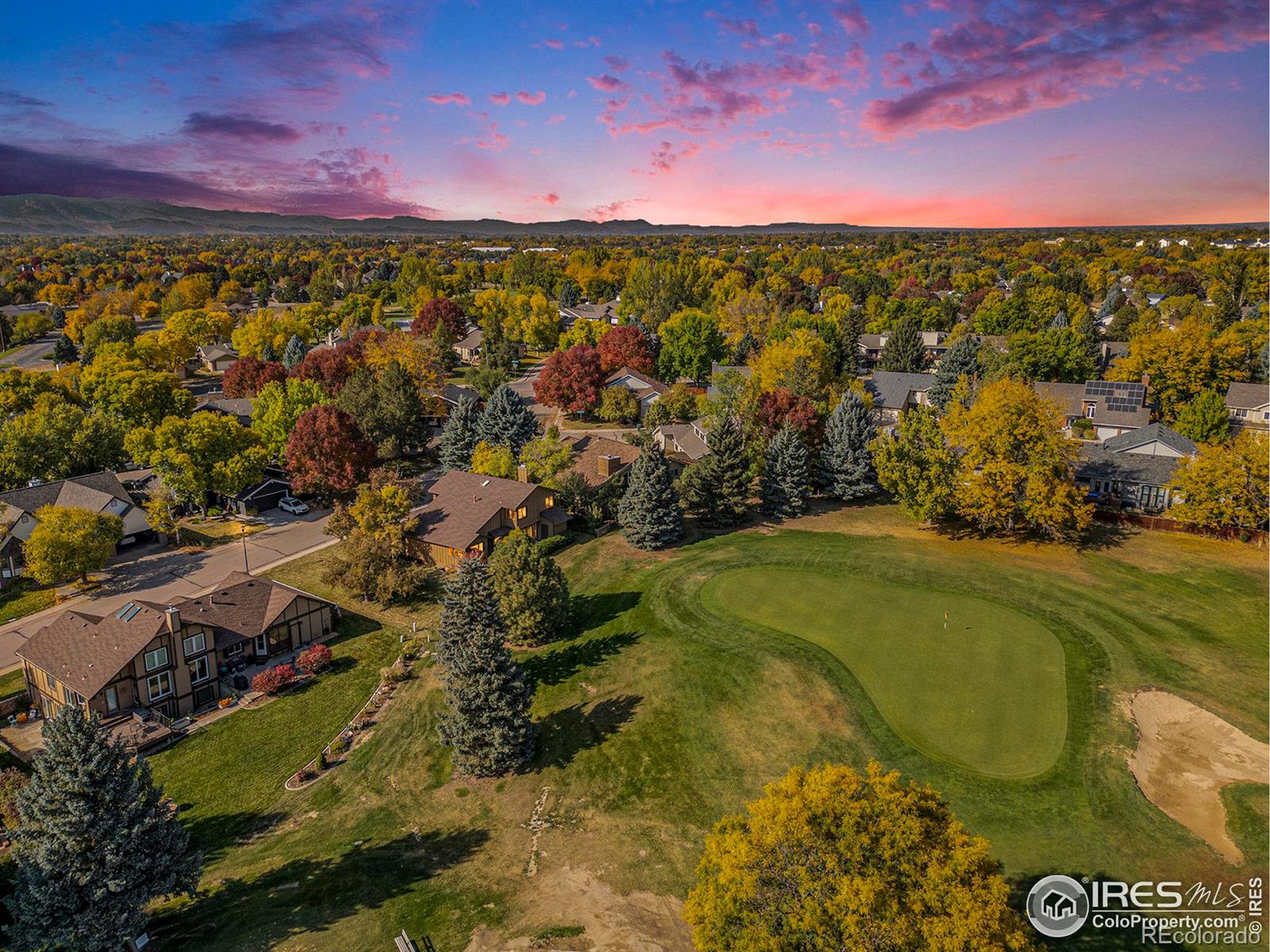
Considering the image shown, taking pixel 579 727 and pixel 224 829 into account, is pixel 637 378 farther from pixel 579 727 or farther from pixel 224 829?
pixel 224 829

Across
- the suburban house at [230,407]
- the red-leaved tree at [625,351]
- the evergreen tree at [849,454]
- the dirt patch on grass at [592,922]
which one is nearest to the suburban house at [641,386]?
the red-leaved tree at [625,351]

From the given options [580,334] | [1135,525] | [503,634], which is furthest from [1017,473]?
[580,334]

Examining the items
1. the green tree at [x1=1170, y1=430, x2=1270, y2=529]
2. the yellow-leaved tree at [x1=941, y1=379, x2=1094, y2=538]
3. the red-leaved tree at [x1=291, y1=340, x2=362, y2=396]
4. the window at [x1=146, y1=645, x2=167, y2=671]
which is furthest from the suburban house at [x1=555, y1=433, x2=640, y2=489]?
the green tree at [x1=1170, y1=430, x2=1270, y2=529]

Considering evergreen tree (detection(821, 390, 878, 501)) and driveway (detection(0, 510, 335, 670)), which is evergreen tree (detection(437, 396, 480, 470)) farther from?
evergreen tree (detection(821, 390, 878, 501))

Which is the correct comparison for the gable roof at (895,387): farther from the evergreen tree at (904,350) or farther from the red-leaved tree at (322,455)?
the red-leaved tree at (322,455)

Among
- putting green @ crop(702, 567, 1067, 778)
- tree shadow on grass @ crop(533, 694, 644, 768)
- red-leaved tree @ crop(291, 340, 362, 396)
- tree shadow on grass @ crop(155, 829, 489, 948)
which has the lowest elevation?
tree shadow on grass @ crop(155, 829, 489, 948)

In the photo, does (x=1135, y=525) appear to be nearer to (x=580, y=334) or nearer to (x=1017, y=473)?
(x=1017, y=473)

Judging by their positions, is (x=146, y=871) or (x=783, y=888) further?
(x=146, y=871)

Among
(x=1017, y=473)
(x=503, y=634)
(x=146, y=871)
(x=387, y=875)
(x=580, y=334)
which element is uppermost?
(x=580, y=334)
